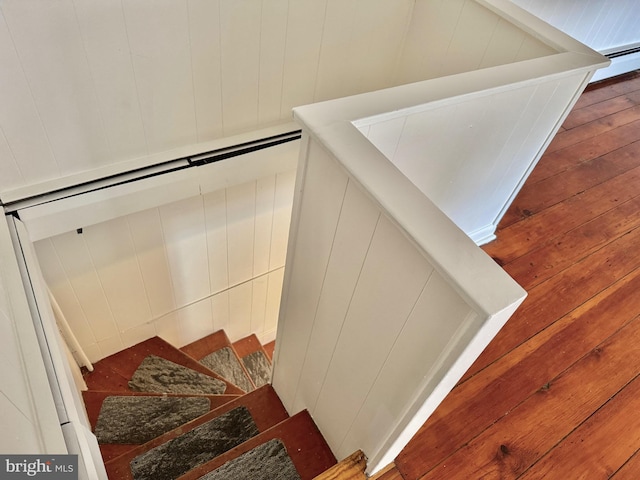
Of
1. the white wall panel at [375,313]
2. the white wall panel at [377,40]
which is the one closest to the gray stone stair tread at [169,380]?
the white wall panel at [375,313]

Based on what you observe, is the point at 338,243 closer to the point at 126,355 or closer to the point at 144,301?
the point at 144,301

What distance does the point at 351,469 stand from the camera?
4.23ft

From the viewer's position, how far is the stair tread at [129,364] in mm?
2119

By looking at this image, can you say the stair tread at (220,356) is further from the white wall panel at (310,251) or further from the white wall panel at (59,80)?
the white wall panel at (59,80)

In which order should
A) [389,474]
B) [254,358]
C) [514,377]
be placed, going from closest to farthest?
[389,474], [514,377], [254,358]

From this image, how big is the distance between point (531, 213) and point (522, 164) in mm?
447

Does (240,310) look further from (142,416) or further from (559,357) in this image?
→ (559,357)

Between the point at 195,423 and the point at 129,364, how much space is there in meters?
0.70

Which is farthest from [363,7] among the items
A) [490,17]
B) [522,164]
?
[522,164]

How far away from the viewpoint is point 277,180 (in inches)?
78.1

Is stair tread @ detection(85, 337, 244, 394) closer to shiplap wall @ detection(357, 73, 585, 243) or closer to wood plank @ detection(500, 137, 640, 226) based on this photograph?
shiplap wall @ detection(357, 73, 585, 243)

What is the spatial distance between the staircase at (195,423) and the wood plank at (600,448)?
0.61 m

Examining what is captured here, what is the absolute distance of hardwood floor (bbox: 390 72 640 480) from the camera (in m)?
1.40

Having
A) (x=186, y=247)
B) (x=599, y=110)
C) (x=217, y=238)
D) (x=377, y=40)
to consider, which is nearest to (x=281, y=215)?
(x=217, y=238)
